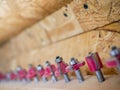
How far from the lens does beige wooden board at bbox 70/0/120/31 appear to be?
2.91 feet

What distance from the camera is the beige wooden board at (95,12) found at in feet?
2.91

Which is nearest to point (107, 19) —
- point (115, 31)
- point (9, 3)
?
point (115, 31)

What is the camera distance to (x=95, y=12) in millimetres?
971

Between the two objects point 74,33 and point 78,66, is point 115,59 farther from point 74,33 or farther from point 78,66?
point 74,33

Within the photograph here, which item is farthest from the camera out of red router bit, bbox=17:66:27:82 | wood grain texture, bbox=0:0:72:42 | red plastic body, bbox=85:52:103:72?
red router bit, bbox=17:66:27:82

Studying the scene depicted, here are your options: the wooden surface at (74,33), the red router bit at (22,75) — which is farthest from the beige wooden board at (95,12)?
the red router bit at (22,75)

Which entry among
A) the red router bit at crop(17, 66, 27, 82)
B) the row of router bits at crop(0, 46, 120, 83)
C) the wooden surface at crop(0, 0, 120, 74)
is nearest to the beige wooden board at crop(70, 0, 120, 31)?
the wooden surface at crop(0, 0, 120, 74)

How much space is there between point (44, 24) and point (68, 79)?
1.68 ft

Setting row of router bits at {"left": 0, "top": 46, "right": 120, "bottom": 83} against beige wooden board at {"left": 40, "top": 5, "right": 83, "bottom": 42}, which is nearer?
row of router bits at {"left": 0, "top": 46, "right": 120, "bottom": 83}

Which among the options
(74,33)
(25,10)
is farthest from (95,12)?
(25,10)

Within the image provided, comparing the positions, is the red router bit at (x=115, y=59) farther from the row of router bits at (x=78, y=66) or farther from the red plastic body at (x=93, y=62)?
the red plastic body at (x=93, y=62)

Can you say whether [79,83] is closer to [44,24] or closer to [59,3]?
[59,3]

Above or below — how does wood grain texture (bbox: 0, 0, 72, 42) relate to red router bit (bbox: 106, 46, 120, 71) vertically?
above

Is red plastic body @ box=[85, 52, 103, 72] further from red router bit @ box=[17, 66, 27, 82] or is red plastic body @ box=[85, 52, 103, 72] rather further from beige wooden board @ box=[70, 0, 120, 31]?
red router bit @ box=[17, 66, 27, 82]
